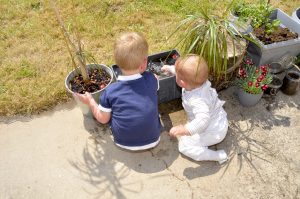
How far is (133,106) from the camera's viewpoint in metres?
2.78

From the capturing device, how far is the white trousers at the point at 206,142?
301cm

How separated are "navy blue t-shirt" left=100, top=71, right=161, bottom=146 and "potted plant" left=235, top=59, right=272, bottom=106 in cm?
103

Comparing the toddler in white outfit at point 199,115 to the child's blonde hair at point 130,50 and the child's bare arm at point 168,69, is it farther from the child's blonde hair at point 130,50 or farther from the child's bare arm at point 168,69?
the child's blonde hair at point 130,50

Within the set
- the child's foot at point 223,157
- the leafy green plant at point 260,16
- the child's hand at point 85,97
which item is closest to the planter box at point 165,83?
the child's hand at point 85,97

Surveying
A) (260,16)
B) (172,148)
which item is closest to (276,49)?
(260,16)

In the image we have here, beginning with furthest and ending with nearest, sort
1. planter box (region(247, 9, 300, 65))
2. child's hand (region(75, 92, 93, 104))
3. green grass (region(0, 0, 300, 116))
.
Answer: green grass (region(0, 0, 300, 116)) → planter box (region(247, 9, 300, 65)) → child's hand (region(75, 92, 93, 104))

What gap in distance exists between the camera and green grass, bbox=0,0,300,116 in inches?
145

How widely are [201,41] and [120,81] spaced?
0.93 metres

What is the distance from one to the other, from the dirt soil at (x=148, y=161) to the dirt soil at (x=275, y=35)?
0.66 metres

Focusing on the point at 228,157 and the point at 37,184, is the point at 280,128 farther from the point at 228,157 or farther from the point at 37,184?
the point at 37,184

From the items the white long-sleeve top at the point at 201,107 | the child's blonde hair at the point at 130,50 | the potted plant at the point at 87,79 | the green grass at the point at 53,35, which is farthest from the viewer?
the green grass at the point at 53,35

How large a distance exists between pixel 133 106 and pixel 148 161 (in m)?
0.63

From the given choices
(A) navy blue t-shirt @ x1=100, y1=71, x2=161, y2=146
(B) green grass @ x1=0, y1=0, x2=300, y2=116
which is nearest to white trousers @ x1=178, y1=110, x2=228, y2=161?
(A) navy blue t-shirt @ x1=100, y1=71, x2=161, y2=146

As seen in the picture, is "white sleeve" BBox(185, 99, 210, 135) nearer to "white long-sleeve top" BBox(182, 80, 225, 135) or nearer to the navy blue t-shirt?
"white long-sleeve top" BBox(182, 80, 225, 135)
